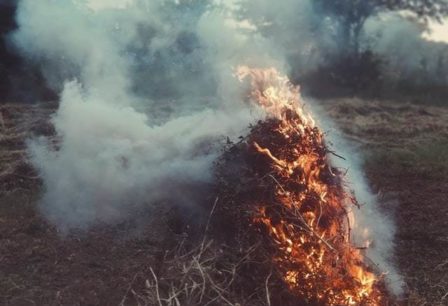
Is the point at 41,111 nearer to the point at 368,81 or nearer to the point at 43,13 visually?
the point at 43,13

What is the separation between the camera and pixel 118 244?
6.39 metres

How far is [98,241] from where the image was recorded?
6.45 m

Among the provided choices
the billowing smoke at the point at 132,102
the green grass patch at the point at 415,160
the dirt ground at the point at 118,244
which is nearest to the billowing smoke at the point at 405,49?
the billowing smoke at the point at 132,102

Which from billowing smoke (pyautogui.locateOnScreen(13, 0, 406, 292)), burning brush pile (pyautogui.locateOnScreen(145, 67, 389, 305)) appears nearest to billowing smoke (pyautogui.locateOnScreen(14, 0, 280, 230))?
billowing smoke (pyautogui.locateOnScreen(13, 0, 406, 292))

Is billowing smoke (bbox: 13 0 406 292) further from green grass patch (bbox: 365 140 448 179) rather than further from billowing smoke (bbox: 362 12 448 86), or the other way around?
billowing smoke (bbox: 362 12 448 86)

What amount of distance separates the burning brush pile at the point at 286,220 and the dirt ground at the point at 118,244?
2.60 ft

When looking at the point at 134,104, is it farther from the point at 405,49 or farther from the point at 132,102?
the point at 405,49

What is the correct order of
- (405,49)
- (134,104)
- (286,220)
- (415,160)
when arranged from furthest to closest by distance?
1. (405,49)
2. (134,104)
3. (415,160)
4. (286,220)

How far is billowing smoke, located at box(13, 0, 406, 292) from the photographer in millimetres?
6988

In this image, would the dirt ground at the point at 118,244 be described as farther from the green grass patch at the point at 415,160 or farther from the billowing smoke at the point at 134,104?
the billowing smoke at the point at 134,104

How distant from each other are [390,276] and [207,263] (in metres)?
2.02

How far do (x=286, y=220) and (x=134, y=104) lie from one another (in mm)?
11118

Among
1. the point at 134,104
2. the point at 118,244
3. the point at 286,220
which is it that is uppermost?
the point at 286,220

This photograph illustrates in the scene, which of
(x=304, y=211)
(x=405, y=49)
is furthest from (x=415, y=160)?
(x=405, y=49)
